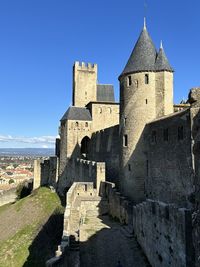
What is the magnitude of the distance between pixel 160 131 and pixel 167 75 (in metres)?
5.21

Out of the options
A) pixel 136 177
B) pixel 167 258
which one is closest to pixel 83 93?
pixel 136 177

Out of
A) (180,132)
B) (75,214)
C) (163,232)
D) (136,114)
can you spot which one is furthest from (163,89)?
(163,232)

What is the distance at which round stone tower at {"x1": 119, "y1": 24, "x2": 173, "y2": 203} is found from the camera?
76.1ft

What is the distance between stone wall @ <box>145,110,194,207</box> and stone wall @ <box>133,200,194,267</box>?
2248mm

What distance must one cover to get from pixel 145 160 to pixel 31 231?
11.5 m

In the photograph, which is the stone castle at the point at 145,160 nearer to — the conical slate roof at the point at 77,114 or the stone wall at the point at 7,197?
the conical slate roof at the point at 77,114

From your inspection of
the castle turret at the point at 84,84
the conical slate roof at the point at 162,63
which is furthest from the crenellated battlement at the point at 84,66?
the conical slate roof at the point at 162,63

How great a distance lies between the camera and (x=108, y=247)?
57.2 feet

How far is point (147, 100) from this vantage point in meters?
23.5

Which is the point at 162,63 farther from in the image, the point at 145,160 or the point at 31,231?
the point at 31,231

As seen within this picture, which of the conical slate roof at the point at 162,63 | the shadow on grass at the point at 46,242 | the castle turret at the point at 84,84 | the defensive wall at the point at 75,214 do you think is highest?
the castle turret at the point at 84,84

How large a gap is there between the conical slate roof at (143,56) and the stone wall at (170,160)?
4.27m

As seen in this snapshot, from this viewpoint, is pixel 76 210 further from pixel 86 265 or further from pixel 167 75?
pixel 167 75

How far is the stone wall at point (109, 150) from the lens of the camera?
29.3m
